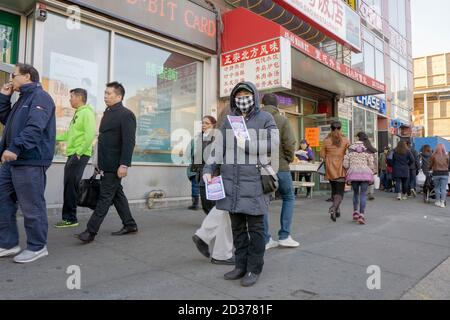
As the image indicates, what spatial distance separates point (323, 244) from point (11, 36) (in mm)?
5623

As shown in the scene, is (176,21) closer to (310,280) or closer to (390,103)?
(310,280)

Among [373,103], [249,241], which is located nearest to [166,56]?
[249,241]

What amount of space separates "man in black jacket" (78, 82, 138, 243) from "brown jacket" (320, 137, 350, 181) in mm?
3557

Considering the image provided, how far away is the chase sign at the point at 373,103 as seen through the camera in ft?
45.8

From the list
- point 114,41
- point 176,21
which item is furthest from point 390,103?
point 114,41

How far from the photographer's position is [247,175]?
2.84m

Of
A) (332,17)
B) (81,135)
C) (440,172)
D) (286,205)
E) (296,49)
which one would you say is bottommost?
(286,205)

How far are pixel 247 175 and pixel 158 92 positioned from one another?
5030mm

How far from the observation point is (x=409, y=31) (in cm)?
1905

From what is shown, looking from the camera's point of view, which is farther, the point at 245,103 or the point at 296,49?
the point at 296,49

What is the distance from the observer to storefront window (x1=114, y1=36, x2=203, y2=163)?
22.5 ft

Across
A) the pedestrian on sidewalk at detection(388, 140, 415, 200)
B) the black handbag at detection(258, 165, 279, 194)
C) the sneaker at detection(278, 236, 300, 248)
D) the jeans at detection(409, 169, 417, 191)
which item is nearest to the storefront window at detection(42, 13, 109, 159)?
the sneaker at detection(278, 236, 300, 248)

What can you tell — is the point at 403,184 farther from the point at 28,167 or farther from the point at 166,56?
the point at 28,167

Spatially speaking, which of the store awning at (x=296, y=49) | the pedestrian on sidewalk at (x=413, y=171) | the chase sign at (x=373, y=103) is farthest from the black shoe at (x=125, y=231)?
the chase sign at (x=373, y=103)
